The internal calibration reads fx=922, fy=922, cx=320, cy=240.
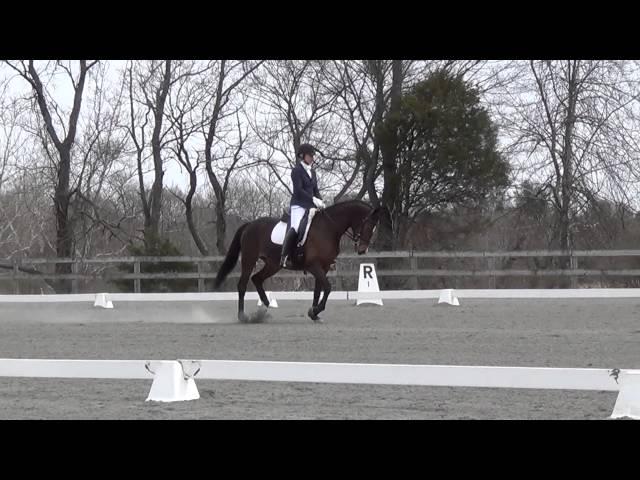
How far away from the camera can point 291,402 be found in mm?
7012

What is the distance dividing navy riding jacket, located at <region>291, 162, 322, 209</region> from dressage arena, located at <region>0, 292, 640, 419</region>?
1724mm

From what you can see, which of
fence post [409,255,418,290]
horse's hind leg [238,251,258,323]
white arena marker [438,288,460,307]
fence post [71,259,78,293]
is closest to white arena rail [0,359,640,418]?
horse's hind leg [238,251,258,323]

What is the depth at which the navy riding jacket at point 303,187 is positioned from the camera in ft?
41.3

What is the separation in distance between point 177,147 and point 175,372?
930 inches

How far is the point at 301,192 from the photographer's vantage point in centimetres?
1267

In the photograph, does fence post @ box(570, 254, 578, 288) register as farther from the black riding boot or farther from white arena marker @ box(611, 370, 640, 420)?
white arena marker @ box(611, 370, 640, 420)

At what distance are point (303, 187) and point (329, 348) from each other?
3272mm

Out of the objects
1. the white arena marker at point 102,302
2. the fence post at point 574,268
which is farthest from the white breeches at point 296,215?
the fence post at point 574,268

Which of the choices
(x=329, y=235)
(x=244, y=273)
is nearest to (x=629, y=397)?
(x=329, y=235)

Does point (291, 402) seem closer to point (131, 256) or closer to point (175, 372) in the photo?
point (175, 372)

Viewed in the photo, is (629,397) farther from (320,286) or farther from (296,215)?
(296,215)

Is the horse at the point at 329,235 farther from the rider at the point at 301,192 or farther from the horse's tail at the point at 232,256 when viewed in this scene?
the horse's tail at the point at 232,256

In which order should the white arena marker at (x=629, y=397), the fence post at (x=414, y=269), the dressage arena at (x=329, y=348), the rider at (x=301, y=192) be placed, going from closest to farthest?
the white arena marker at (x=629, y=397)
the dressage arena at (x=329, y=348)
the rider at (x=301, y=192)
the fence post at (x=414, y=269)
